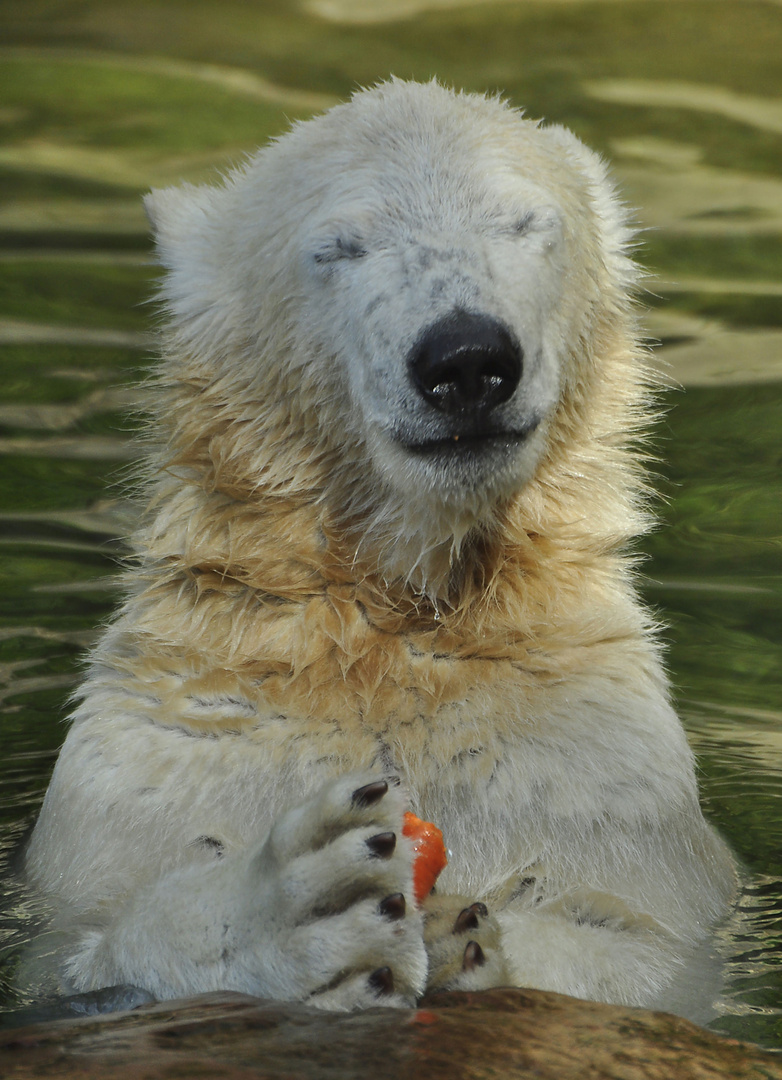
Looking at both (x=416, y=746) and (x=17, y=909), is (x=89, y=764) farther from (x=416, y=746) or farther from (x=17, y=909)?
(x=416, y=746)

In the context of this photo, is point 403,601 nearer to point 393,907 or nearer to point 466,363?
point 466,363

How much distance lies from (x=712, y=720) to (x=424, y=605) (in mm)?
2043

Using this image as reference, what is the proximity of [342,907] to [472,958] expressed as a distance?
1.00ft

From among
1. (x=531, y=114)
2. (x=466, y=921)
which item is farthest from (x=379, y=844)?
(x=531, y=114)

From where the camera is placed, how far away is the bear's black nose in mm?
3002

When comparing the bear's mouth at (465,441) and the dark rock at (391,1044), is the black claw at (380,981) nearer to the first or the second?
the dark rock at (391,1044)

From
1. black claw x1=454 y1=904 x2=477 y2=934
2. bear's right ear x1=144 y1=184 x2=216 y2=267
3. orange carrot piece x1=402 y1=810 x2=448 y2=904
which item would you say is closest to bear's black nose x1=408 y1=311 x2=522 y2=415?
orange carrot piece x1=402 y1=810 x2=448 y2=904

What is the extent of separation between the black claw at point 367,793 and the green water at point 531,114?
102 centimetres

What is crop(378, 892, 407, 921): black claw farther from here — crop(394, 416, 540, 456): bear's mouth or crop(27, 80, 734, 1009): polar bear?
crop(394, 416, 540, 456): bear's mouth

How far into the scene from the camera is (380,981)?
2.52m

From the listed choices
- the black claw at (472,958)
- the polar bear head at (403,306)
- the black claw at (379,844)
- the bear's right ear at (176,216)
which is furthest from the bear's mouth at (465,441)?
the bear's right ear at (176,216)

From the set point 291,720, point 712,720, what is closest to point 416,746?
point 291,720

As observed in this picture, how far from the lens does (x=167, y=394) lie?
3809 millimetres

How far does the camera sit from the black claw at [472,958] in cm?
269
